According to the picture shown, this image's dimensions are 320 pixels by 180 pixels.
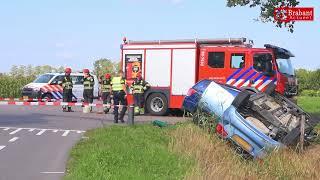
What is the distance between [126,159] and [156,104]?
12.7 meters

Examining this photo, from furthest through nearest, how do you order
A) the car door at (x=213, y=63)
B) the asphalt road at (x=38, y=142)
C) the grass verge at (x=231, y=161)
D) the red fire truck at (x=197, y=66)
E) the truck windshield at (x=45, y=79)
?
the truck windshield at (x=45, y=79) → the car door at (x=213, y=63) → the red fire truck at (x=197, y=66) → the asphalt road at (x=38, y=142) → the grass verge at (x=231, y=161)

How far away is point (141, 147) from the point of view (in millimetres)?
11312

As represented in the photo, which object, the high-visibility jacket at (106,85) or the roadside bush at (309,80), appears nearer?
the high-visibility jacket at (106,85)

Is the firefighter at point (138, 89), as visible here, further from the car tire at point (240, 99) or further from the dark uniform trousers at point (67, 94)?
the car tire at point (240, 99)

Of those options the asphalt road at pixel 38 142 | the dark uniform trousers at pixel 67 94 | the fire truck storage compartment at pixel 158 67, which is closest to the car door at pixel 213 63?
the fire truck storage compartment at pixel 158 67

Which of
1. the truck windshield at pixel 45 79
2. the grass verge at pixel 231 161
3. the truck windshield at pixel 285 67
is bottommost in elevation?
the grass verge at pixel 231 161

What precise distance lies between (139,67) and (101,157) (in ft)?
42.5

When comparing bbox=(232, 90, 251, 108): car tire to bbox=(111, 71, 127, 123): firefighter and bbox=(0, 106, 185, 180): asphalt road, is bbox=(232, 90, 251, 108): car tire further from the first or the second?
bbox=(111, 71, 127, 123): firefighter

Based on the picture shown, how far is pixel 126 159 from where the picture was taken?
986 cm

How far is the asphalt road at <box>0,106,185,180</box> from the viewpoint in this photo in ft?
31.3

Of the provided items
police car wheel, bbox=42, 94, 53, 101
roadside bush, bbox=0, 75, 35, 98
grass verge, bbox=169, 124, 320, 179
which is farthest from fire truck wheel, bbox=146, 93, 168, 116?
roadside bush, bbox=0, 75, 35, 98

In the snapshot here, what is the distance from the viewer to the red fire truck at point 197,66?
20.9 m

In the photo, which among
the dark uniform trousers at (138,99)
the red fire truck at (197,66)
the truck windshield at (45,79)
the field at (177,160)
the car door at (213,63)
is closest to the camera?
the field at (177,160)

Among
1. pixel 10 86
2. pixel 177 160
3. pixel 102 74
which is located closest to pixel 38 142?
pixel 177 160
